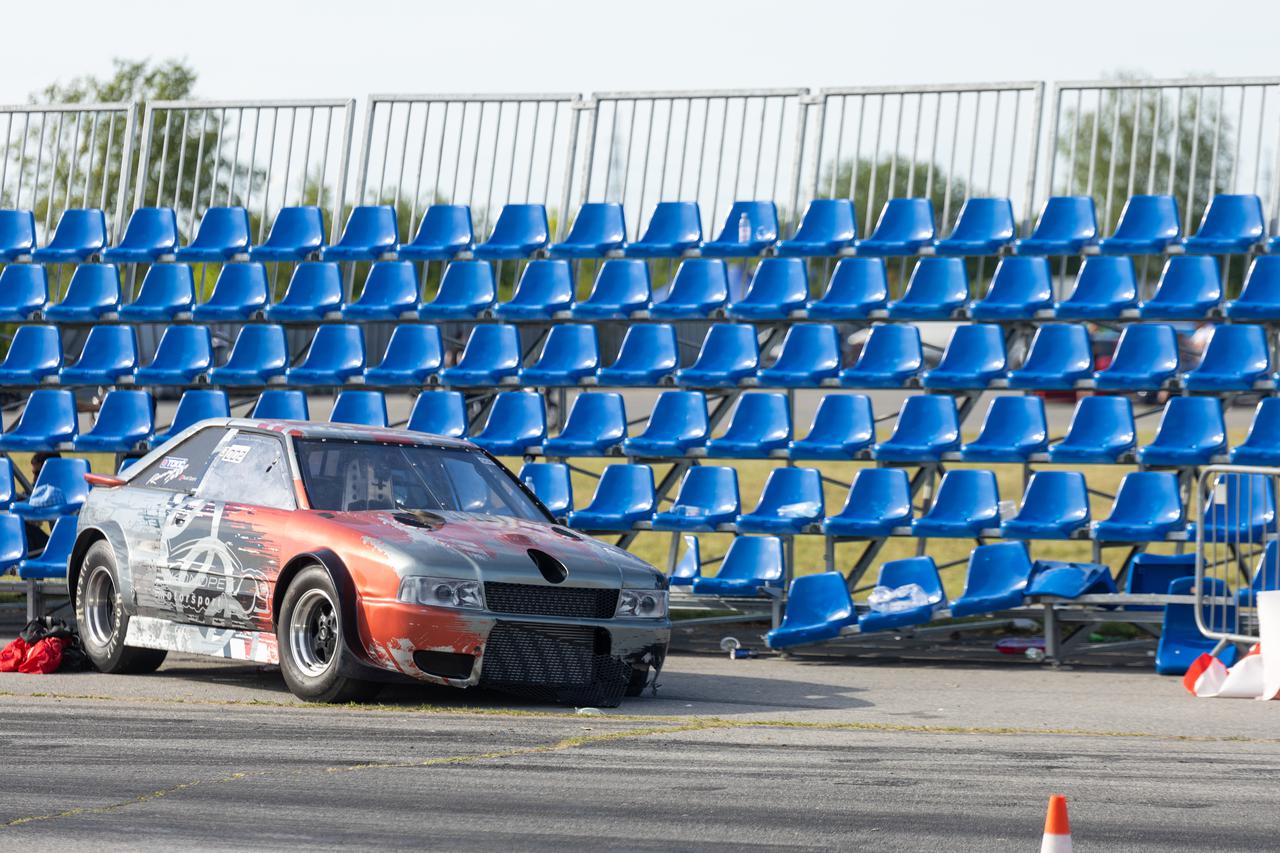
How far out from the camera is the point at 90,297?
769 inches

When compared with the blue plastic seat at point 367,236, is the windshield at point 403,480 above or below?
below

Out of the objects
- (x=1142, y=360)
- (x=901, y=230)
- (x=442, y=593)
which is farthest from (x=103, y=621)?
(x=1142, y=360)

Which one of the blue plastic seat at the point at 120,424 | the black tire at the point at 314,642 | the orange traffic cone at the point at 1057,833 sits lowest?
the orange traffic cone at the point at 1057,833

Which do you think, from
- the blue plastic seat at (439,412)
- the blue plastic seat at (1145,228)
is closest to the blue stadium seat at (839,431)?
the blue plastic seat at (1145,228)

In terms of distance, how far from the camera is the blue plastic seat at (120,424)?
58.1 feet

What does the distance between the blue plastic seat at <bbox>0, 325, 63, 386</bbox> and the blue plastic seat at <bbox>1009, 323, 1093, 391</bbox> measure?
9.74 metres

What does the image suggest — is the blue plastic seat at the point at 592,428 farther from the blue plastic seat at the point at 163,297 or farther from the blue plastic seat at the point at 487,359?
the blue plastic seat at the point at 163,297

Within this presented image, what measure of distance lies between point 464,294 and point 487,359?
0.94m

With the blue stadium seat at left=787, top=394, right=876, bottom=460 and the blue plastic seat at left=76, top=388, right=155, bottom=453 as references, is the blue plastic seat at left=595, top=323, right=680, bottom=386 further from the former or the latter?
the blue plastic seat at left=76, top=388, right=155, bottom=453

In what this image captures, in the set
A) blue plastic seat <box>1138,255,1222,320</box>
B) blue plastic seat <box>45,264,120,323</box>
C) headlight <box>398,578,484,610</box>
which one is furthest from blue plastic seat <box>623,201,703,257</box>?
headlight <box>398,578,484,610</box>

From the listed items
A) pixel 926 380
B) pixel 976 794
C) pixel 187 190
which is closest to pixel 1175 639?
pixel 926 380

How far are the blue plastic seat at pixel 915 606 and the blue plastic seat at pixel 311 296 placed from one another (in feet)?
21.9

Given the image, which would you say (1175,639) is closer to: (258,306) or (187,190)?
(258,306)

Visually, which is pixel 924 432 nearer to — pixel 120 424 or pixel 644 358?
pixel 644 358
